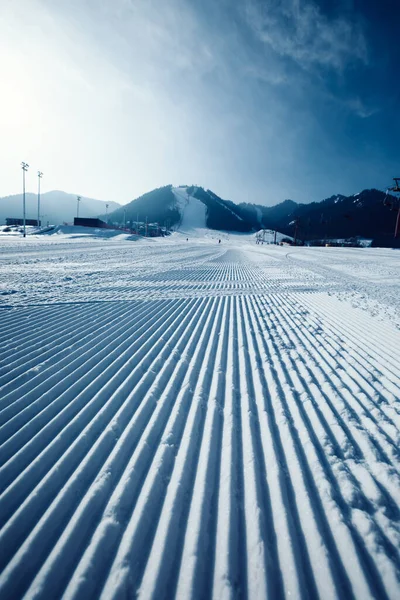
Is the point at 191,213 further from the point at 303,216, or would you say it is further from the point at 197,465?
the point at 197,465

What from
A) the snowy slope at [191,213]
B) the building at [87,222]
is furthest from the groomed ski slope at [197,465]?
the snowy slope at [191,213]

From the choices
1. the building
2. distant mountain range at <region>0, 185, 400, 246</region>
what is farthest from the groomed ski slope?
distant mountain range at <region>0, 185, 400, 246</region>

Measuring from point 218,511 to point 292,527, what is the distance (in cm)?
57

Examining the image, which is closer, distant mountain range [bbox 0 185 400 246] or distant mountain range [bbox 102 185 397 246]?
distant mountain range [bbox 102 185 397 246]

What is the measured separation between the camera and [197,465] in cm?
254

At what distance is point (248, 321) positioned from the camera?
7.08 meters

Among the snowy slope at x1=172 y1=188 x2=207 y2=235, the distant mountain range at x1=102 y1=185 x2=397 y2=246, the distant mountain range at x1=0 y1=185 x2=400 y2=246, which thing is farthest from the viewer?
the snowy slope at x1=172 y1=188 x2=207 y2=235

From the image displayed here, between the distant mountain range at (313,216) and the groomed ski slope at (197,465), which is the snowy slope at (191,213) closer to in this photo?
the distant mountain range at (313,216)

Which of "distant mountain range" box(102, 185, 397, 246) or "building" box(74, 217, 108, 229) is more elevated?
"distant mountain range" box(102, 185, 397, 246)

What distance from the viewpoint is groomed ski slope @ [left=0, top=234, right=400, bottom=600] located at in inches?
67.9

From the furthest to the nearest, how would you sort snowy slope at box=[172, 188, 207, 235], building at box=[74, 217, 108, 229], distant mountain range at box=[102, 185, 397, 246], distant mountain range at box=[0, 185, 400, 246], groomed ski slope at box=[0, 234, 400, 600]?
snowy slope at box=[172, 188, 207, 235] < distant mountain range at box=[0, 185, 400, 246] < distant mountain range at box=[102, 185, 397, 246] < building at box=[74, 217, 108, 229] < groomed ski slope at box=[0, 234, 400, 600]

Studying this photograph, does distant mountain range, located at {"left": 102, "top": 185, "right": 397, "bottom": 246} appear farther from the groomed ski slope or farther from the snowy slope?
the groomed ski slope

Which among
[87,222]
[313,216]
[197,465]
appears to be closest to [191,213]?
[313,216]

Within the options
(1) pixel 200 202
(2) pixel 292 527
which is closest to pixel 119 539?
(2) pixel 292 527
